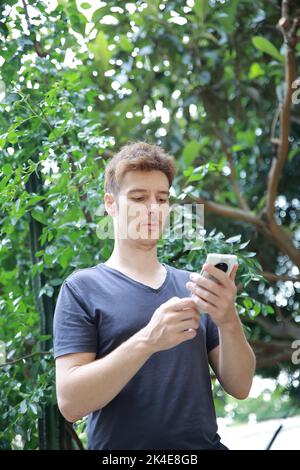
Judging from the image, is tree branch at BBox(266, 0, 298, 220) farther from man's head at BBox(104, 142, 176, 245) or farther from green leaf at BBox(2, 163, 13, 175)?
man's head at BBox(104, 142, 176, 245)

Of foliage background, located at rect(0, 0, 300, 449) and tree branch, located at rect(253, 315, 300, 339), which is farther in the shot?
tree branch, located at rect(253, 315, 300, 339)

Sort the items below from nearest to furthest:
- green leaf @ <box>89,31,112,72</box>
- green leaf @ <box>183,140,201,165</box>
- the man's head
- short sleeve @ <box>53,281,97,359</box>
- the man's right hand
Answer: the man's right hand, short sleeve @ <box>53,281,97,359</box>, the man's head, green leaf @ <box>89,31,112,72</box>, green leaf @ <box>183,140,201,165</box>

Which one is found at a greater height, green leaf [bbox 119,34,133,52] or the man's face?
green leaf [bbox 119,34,133,52]

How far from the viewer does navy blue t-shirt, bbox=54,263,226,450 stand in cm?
142

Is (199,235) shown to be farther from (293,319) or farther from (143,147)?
(293,319)

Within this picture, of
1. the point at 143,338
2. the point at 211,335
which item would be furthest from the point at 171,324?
the point at 211,335

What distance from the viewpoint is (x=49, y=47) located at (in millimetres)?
2539

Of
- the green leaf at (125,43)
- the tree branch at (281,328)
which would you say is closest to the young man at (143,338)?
the green leaf at (125,43)

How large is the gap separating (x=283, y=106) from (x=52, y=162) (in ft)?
3.49

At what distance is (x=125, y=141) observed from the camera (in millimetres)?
3162

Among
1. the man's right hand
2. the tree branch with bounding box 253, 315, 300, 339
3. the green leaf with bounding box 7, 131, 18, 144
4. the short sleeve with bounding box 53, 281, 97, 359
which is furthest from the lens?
the tree branch with bounding box 253, 315, 300, 339

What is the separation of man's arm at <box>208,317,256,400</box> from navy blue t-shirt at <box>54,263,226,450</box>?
0.04 meters
